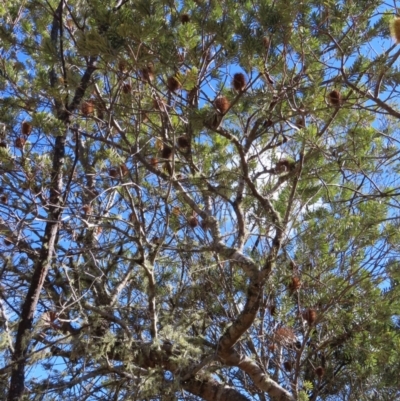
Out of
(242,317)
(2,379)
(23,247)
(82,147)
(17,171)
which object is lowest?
(2,379)

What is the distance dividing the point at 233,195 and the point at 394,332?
1243mm

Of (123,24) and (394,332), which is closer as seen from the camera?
(123,24)

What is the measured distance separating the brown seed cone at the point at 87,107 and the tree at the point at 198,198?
13mm

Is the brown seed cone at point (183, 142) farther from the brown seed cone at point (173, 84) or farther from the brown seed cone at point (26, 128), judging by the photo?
the brown seed cone at point (26, 128)

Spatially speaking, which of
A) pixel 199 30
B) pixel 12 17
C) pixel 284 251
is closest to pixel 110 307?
pixel 284 251

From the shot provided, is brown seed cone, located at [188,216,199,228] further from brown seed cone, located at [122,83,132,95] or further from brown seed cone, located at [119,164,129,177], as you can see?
brown seed cone, located at [122,83,132,95]

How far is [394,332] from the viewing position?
3518 mm

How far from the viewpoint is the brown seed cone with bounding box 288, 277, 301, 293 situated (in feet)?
10.7

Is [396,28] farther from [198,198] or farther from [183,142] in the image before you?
[198,198]

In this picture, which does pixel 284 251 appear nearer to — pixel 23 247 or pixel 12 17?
pixel 23 247

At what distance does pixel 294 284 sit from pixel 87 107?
4.80 feet

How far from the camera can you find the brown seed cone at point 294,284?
3.26m

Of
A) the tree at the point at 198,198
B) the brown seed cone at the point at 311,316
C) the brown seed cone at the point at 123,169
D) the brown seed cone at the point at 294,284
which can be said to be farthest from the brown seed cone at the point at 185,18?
the brown seed cone at the point at 311,316

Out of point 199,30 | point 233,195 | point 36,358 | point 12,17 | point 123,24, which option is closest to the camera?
point 123,24
